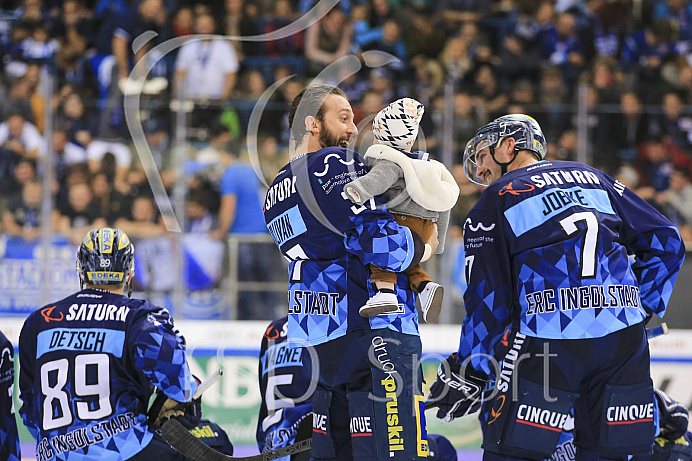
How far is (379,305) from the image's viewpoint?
363 centimetres

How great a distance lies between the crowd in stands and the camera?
830 centimetres

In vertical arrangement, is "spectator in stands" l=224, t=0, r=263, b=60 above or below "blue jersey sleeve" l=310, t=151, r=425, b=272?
above

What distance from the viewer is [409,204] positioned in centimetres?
387

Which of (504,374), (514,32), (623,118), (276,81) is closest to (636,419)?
(504,374)

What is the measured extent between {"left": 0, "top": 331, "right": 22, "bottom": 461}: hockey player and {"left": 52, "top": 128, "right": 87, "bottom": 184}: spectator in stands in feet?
12.0

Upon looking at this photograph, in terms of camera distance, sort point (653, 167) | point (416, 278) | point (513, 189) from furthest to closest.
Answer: point (653, 167) → point (513, 189) → point (416, 278)

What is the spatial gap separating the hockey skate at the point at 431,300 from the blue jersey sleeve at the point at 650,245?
0.99 metres

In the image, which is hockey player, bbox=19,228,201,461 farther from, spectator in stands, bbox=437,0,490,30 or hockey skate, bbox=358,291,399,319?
spectator in stands, bbox=437,0,490,30

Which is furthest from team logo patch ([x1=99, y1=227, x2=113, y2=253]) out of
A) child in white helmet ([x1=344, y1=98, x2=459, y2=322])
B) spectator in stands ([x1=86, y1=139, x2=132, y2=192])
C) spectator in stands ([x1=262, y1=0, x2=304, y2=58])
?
spectator in stands ([x1=262, y1=0, x2=304, y2=58])

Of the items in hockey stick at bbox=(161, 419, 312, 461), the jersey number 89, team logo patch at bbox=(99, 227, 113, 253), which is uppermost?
team logo patch at bbox=(99, 227, 113, 253)

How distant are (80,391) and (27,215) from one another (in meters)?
4.02

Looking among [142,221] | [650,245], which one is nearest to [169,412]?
[650,245]

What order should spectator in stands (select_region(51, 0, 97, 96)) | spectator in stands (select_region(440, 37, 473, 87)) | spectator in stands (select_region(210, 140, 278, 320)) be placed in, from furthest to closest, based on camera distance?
spectator in stands (select_region(440, 37, 473, 87)) → spectator in stands (select_region(51, 0, 97, 96)) → spectator in stands (select_region(210, 140, 278, 320))

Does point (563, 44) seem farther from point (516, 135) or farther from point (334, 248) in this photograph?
point (334, 248)
